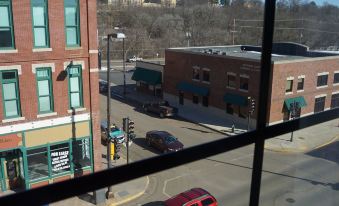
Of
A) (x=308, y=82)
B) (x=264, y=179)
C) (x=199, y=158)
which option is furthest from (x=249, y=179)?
(x=308, y=82)

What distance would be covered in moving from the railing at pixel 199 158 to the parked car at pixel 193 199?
127mm

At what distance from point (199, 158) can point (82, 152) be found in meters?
5.12

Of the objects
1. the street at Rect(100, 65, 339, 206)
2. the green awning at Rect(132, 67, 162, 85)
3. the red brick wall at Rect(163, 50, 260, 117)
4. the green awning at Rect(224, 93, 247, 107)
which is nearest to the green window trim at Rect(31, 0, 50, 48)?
the street at Rect(100, 65, 339, 206)

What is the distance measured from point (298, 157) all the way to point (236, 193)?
589mm

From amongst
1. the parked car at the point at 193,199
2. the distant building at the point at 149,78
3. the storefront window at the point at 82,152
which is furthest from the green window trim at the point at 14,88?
the distant building at the point at 149,78

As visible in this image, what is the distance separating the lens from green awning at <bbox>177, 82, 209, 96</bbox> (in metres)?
11.2

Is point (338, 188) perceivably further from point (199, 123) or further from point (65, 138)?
point (199, 123)

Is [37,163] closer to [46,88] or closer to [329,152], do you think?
[46,88]

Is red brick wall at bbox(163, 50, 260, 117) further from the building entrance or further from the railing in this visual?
the railing

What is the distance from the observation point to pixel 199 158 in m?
0.68

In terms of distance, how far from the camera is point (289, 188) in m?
1.25

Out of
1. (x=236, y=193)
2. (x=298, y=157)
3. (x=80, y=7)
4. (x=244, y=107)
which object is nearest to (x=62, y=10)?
(x=80, y=7)

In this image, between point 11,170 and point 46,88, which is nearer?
point 46,88

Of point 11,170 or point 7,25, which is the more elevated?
point 7,25
